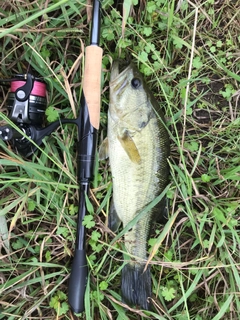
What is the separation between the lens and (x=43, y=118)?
2367 mm

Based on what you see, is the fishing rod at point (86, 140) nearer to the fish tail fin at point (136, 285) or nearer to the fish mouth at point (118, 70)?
the fish mouth at point (118, 70)

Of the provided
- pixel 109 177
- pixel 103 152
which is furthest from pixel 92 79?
pixel 109 177

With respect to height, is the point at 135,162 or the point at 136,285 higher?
the point at 135,162

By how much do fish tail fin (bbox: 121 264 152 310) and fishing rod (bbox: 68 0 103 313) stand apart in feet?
0.90

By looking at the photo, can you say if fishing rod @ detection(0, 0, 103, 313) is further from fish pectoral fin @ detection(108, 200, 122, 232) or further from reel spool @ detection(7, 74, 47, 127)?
fish pectoral fin @ detection(108, 200, 122, 232)

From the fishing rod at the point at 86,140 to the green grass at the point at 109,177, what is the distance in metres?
0.11

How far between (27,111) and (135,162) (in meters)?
0.73

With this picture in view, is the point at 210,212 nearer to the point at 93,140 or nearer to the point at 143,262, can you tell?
the point at 143,262

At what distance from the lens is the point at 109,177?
8.13ft

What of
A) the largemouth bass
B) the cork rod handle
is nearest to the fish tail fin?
the largemouth bass

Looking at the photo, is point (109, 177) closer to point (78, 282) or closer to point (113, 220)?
point (113, 220)

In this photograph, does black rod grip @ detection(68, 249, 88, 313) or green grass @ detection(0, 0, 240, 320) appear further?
green grass @ detection(0, 0, 240, 320)

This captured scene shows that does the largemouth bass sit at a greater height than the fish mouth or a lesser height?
lesser

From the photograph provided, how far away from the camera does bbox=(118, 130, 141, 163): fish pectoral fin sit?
90.2 inches
